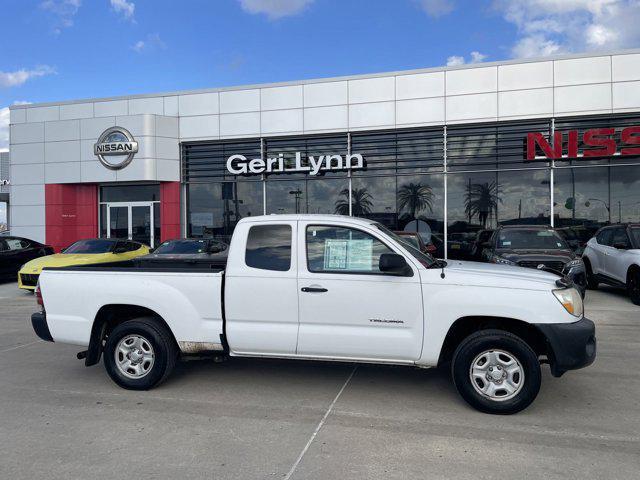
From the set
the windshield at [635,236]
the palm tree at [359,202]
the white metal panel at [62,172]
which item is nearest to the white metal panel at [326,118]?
the palm tree at [359,202]

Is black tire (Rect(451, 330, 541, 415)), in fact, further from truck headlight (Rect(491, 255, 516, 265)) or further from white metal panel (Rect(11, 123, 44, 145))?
white metal panel (Rect(11, 123, 44, 145))

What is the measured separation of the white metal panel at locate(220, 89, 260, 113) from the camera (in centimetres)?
1770

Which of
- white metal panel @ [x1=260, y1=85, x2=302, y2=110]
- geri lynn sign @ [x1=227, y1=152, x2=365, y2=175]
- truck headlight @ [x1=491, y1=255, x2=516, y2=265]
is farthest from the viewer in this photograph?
white metal panel @ [x1=260, y1=85, x2=302, y2=110]

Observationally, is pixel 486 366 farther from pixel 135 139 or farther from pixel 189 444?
pixel 135 139

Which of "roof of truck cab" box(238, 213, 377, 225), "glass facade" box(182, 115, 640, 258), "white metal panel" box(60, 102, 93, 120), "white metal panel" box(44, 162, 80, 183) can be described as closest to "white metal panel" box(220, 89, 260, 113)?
"glass facade" box(182, 115, 640, 258)

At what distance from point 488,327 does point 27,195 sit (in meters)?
20.1

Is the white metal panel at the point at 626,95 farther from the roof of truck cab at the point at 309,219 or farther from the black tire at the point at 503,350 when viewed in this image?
the black tire at the point at 503,350

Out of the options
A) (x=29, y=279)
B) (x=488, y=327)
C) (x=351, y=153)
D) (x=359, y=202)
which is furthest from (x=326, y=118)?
(x=488, y=327)

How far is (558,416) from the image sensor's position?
439cm

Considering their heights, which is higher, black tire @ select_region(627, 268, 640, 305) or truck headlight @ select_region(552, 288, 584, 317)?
truck headlight @ select_region(552, 288, 584, 317)

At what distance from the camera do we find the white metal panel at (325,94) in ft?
55.3

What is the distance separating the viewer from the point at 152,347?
5098mm

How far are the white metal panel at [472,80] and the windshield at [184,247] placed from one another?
941 centimetres

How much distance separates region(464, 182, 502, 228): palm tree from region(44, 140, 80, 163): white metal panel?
14694 mm
